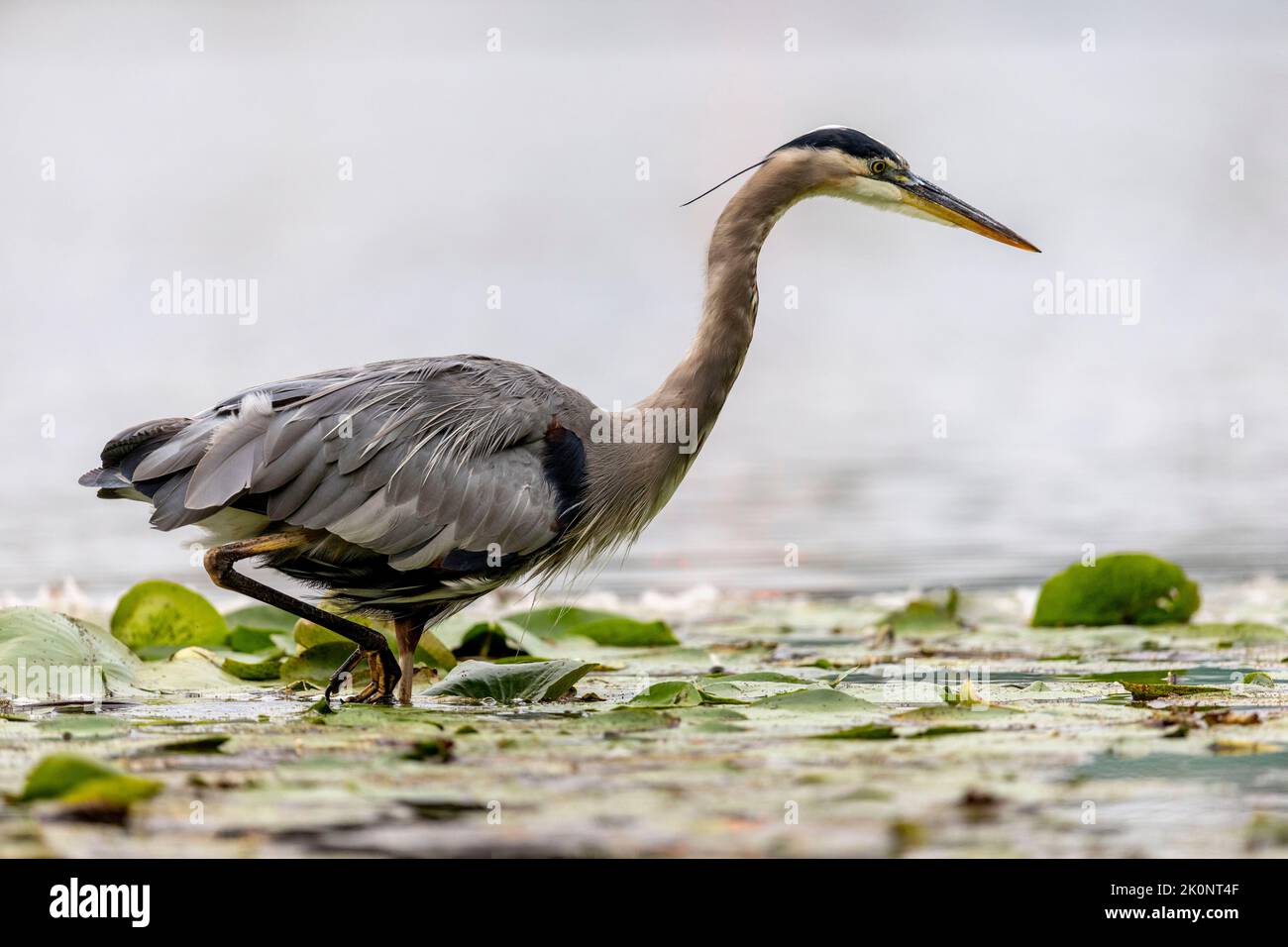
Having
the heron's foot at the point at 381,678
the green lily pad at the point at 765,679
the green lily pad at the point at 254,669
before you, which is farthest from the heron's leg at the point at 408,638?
the green lily pad at the point at 765,679

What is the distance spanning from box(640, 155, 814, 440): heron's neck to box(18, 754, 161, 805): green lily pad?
322 centimetres

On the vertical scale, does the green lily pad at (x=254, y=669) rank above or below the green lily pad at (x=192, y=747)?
below

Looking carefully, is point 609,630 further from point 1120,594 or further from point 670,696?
point 1120,594

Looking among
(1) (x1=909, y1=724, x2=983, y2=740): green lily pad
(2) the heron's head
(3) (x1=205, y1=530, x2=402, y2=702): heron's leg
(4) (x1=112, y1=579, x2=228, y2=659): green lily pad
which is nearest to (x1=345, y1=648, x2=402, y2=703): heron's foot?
(3) (x1=205, y1=530, x2=402, y2=702): heron's leg

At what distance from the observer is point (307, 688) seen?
21.6 ft

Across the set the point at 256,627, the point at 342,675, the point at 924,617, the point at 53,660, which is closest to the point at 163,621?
the point at 256,627

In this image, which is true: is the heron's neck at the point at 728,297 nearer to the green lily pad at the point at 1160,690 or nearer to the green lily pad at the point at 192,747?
the green lily pad at the point at 1160,690

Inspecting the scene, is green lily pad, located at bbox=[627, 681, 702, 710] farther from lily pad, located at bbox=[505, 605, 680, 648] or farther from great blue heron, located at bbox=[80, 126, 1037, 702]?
lily pad, located at bbox=[505, 605, 680, 648]

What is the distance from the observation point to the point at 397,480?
20.0ft

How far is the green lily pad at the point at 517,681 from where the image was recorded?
5.97 metres

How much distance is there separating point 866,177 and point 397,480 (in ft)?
8.11

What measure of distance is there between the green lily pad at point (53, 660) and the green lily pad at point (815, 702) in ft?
8.17

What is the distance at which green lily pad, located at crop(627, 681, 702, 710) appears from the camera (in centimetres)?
569
